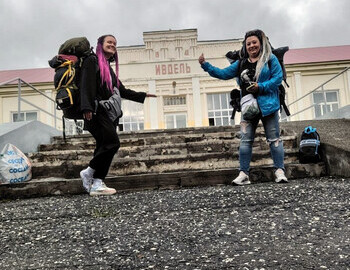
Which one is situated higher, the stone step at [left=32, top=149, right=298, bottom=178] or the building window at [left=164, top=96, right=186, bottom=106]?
the building window at [left=164, top=96, right=186, bottom=106]

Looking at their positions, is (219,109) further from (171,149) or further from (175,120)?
(171,149)

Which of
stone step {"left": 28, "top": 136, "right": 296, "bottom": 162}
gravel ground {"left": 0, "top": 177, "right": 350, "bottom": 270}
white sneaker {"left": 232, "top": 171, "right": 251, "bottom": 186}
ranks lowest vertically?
gravel ground {"left": 0, "top": 177, "right": 350, "bottom": 270}

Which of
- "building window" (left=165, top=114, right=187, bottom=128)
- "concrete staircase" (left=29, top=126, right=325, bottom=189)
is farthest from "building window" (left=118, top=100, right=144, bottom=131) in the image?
"concrete staircase" (left=29, top=126, right=325, bottom=189)

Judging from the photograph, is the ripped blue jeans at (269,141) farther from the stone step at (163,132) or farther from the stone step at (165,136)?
the stone step at (163,132)

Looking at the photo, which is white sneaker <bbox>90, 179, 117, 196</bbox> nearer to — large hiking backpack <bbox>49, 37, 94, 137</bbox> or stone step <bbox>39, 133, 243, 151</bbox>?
large hiking backpack <bbox>49, 37, 94, 137</bbox>

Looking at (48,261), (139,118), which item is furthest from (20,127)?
(139,118)

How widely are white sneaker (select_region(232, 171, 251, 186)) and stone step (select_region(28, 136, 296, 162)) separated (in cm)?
125

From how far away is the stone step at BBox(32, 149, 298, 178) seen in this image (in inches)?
163

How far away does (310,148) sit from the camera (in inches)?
151

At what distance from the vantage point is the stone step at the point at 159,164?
4141 mm

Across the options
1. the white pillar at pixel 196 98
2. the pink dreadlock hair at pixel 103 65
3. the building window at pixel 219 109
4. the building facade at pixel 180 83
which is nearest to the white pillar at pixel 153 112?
the building facade at pixel 180 83

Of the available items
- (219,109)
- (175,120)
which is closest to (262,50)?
(175,120)

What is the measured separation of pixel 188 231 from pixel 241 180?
156 centimetres

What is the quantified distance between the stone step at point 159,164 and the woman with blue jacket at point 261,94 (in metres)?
0.81
